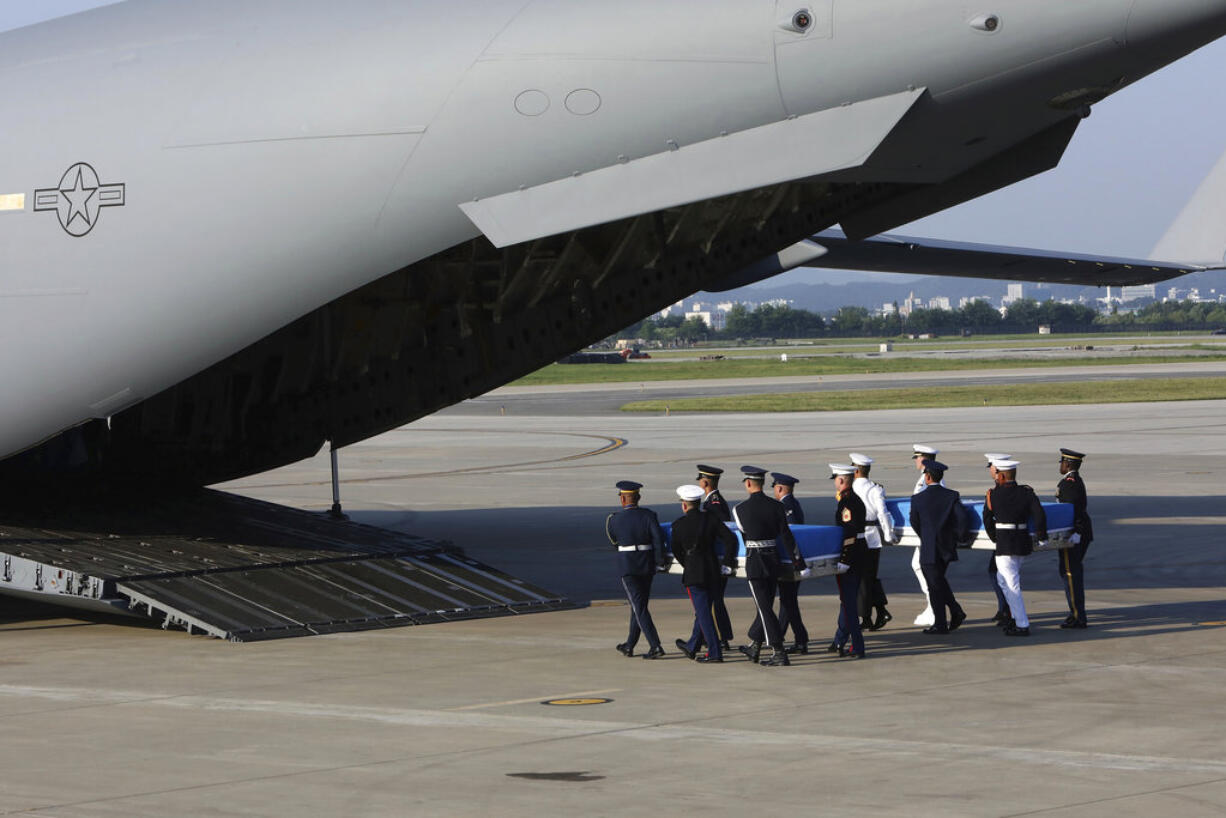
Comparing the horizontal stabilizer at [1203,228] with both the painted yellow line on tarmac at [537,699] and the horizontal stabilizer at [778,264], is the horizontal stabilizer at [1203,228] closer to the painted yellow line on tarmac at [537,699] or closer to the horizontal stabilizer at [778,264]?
the horizontal stabilizer at [778,264]

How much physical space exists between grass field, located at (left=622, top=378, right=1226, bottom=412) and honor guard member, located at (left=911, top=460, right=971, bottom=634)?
39.4m

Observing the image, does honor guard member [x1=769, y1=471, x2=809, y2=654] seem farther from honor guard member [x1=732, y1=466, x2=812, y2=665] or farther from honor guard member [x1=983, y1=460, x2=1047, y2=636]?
honor guard member [x1=983, y1=460, x2=1047, y2=636]

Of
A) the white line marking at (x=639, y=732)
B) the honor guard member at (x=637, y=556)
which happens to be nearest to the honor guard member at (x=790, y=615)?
the honor guard member at (x=637, y=556)

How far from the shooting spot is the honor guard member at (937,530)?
14.8 meters

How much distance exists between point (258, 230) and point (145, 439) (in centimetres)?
555

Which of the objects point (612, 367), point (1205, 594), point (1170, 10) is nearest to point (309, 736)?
point (1170, 10)

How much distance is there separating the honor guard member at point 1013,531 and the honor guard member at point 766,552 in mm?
2295

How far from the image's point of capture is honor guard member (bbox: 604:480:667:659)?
14.1 metres

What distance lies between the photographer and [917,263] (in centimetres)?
2197

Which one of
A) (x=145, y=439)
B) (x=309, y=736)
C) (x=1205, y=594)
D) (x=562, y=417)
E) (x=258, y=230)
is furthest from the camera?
(x=562, y=417)

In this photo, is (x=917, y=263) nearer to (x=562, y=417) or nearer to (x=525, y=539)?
(x=525, y=539)

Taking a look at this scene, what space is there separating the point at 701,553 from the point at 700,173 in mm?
3321

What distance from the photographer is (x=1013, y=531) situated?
14906mm

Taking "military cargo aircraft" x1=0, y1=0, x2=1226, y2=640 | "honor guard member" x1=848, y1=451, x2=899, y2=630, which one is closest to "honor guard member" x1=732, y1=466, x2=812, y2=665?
"honor guard member" x1=848, y1=451, x2=899, y2=630
